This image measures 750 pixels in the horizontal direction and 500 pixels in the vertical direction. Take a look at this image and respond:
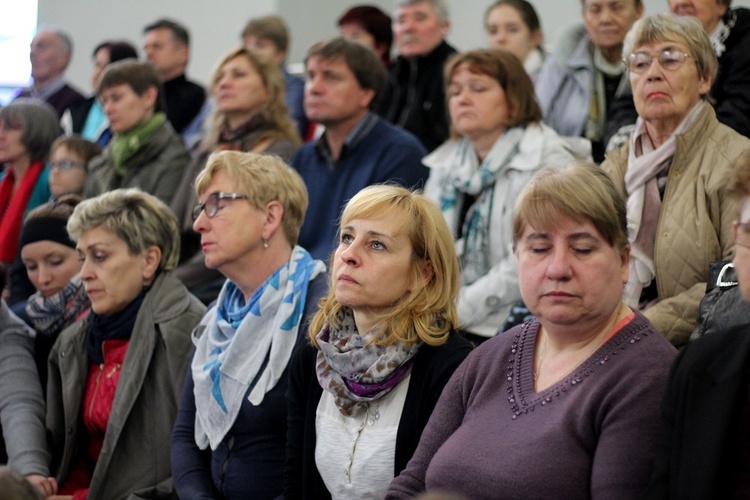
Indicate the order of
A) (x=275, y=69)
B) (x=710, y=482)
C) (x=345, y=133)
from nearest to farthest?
(x=710, y=482) < (x=345, y=133) < (x=275, y=69)

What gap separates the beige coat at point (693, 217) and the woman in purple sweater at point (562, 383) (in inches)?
25.2

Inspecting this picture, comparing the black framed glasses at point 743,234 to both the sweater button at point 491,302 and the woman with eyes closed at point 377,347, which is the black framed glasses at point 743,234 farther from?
the sweater button at point 491,302

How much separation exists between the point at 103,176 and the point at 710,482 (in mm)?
3956

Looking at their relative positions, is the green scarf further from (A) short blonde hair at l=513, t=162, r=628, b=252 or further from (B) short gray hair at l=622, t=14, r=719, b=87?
(A) short blonde hair at l=513, t=162, r=628, b=252

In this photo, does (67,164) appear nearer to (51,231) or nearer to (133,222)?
(51,231)

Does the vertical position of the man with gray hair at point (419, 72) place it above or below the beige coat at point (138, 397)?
above

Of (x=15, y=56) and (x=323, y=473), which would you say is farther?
(x=15, y=56)

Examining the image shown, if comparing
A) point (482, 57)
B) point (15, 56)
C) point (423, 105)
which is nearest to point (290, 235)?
point (482, 57)

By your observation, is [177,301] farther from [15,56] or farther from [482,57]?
[15,56]

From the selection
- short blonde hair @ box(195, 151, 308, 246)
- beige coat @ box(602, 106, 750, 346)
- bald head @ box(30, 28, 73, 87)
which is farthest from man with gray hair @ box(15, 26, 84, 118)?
beige coat @ box(602, 106, 750, 346)

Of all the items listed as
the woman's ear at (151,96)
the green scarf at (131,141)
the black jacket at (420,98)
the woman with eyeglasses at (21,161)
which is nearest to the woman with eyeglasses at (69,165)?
the woman with eyeglasses at (21,161)

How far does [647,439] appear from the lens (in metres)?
2.05

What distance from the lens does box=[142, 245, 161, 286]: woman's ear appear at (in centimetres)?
362

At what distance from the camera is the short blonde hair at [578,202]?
2246 millimetres
